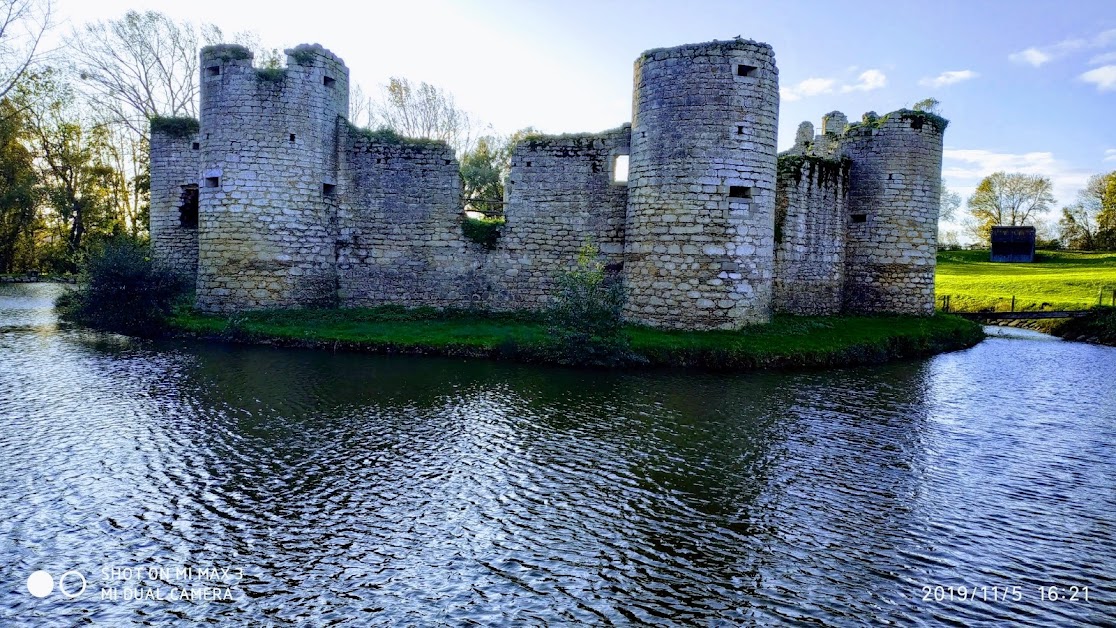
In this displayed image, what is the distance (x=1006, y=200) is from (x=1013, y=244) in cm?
2717

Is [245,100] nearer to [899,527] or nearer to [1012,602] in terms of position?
[899,527]

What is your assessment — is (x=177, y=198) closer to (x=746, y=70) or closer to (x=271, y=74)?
(x=271, y=74)

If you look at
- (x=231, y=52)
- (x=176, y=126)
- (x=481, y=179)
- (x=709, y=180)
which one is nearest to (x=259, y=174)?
(x=231, y=52)

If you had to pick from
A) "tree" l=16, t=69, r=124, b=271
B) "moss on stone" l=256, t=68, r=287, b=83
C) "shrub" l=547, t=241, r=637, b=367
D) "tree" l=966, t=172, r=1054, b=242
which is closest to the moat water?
"shrub" l=547, t=241, r=637, b=367

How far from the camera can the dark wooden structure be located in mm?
47906

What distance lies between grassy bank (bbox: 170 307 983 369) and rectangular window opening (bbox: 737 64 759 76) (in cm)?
621

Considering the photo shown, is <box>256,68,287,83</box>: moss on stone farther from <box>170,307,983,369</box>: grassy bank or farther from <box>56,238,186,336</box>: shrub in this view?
<box>170,307,983,369</box>: grassy bank

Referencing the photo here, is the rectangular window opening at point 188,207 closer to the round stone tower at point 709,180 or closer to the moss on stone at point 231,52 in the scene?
the moss on stone at point 231,52

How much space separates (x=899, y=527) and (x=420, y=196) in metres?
16.5

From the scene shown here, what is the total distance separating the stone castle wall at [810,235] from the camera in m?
21.0

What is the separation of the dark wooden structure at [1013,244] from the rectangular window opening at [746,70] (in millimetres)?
39434

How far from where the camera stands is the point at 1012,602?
6312mm

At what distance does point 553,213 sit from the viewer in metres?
20.6

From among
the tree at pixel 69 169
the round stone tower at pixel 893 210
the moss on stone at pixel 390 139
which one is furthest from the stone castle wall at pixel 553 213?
the tree at pixel 69 169
